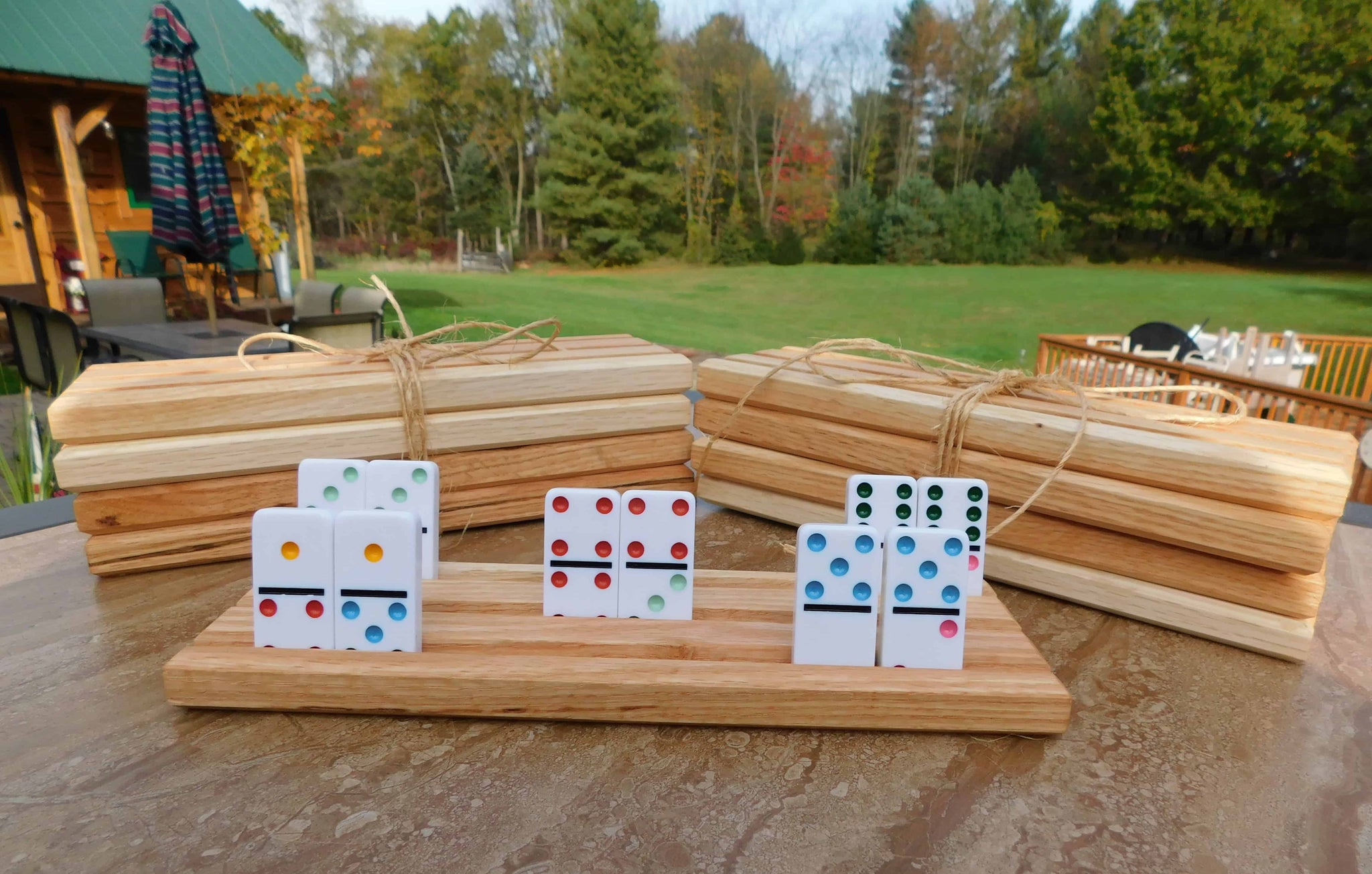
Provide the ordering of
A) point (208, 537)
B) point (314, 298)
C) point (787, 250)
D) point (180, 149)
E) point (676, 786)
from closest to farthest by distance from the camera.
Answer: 1. point (676, 786)
2. point (208, 537)
3. point (180, 149)
4. point (314, 298)
5. point (787, 250)

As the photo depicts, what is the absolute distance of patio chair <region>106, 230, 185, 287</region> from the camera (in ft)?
27.0

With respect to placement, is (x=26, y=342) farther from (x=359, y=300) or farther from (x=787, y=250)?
(x=787, y=250)

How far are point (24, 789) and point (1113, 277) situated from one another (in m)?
21.3

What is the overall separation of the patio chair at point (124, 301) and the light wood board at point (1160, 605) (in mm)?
6301

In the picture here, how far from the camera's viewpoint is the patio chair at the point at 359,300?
547cm

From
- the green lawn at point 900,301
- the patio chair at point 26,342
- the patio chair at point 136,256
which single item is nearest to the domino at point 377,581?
the patio chair at point 26,342

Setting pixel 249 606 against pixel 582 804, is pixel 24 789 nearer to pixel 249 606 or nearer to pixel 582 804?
pixel 249 606

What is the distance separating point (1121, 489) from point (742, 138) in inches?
826

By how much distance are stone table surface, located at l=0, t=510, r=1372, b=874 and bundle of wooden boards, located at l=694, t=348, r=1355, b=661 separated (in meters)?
0.13

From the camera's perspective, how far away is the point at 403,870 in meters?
0.69

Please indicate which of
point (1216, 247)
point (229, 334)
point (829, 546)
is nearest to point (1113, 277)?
point (1216, 247)

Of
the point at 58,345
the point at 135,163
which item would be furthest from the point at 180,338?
the point at 135,163

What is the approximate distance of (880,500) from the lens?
1.11 meters

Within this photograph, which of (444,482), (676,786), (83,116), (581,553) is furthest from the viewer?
(83,116)
